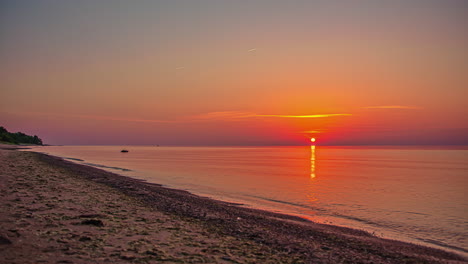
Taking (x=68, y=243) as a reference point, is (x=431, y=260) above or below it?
below

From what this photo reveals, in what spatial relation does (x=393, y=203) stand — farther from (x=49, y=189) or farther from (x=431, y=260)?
(x=49, y=189)

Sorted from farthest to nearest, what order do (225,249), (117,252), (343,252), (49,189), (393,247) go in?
(49,189)
(393,247)
(343,252)
(225,249)
(117,252)

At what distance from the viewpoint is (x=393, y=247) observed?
12773 millimetres

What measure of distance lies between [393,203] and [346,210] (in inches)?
253

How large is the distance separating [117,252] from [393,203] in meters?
25.2

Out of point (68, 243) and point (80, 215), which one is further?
point (80, 215)

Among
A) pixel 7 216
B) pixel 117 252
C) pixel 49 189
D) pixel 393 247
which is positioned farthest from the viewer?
pixel 49 189

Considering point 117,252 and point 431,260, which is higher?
point 117,252

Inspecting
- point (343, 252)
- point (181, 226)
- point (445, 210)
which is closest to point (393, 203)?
point (445, 210)

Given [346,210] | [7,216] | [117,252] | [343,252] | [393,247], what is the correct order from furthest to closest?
[346,210]
[393,247]
[7,216]
[343,252]
[117,252]

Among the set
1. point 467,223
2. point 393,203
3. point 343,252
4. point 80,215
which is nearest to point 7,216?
point 80,215

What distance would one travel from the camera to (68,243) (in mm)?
9617

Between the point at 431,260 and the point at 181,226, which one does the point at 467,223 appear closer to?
the point at 431,260

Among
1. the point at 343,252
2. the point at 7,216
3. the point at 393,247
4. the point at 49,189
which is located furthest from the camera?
the point at 49,189
